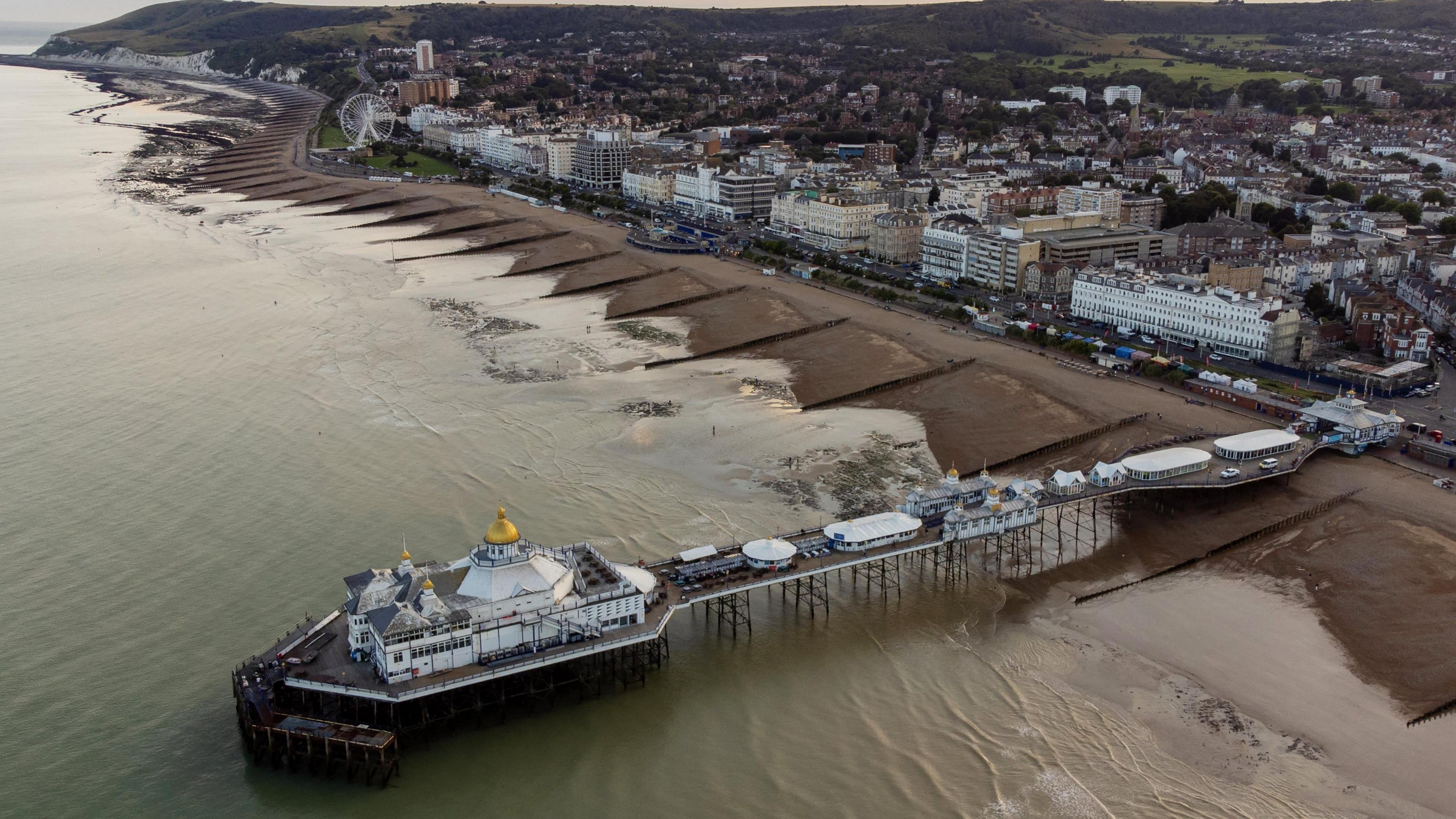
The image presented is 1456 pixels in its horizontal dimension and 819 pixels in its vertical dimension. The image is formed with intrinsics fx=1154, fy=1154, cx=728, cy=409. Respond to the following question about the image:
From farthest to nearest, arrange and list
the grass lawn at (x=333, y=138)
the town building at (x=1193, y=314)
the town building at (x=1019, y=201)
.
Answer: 1. the grass lawn at (x=333, y=138)
2. the town building at (x=1019, y=201)
3. the town building at (x=1193, y=314)

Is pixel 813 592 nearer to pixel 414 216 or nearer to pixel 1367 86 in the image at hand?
pixel 414 216

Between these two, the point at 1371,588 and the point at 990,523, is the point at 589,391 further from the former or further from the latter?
the point at 1371,588

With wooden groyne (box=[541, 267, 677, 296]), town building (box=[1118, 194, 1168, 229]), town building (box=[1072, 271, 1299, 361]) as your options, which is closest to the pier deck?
town building (box=[1072, 271, 1299, 361])

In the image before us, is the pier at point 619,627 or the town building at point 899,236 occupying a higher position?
the town building at point 899,236

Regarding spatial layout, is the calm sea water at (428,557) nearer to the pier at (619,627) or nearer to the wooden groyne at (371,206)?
the pier at (619,627)

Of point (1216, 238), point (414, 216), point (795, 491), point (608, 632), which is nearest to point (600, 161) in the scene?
point (414, 216)

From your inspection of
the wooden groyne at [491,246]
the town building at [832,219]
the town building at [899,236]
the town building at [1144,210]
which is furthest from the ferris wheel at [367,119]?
the town building at [1144,210]
